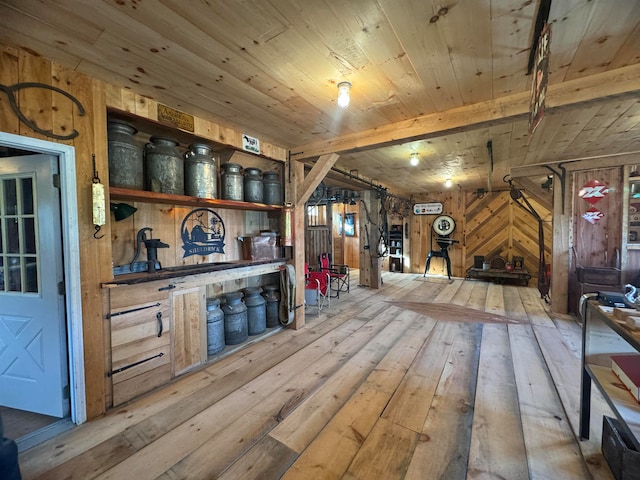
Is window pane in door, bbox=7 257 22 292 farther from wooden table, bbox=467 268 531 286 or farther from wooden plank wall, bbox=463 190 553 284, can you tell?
wooden plank wall, bbox=463 190 553 284

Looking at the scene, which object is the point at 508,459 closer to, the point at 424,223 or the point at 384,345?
the point at 384,345

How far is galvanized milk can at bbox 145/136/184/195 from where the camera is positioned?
2234 mm

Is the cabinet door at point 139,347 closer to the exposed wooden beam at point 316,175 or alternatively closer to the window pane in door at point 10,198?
the window pane in door at point 10,198

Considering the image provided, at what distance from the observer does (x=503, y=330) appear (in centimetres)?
333

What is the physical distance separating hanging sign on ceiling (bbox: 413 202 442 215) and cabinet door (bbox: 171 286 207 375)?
6.94 m

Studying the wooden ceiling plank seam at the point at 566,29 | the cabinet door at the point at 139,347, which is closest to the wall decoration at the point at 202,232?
the cabinet door at the point at 139,347

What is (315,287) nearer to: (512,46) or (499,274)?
(512,46)

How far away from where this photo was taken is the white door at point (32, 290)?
1754 mm

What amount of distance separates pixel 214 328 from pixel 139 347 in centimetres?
72

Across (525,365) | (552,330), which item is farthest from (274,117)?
(552,330)

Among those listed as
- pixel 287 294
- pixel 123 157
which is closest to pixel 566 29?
pixel 123 157

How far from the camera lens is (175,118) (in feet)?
7.52

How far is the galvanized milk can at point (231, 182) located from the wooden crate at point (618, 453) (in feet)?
10.5

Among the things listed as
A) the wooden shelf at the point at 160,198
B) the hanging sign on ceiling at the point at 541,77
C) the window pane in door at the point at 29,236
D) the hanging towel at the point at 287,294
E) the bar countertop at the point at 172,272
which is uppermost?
the hanging sign on ceiling at the point at 541,77
